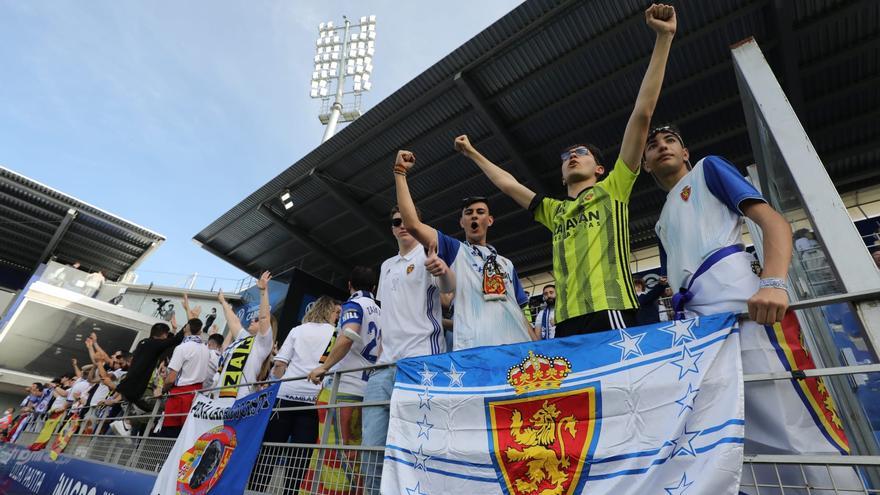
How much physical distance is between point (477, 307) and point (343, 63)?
2426cm

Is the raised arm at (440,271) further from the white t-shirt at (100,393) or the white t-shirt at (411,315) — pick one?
the white t-shirt at (100,393)

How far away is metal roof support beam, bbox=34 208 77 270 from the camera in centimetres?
1704

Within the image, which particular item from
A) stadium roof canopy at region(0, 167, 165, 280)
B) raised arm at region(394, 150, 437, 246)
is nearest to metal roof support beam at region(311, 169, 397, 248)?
raised arm at region(394, 150, 437, 246)

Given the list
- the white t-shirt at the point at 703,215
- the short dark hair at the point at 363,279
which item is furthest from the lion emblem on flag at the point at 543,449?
the short dark hair at the point at 363,279

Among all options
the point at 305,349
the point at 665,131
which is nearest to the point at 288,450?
the point at 305,349

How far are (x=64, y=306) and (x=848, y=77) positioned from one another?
25574mm

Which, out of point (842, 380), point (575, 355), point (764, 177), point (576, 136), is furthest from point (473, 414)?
point (576, 136)

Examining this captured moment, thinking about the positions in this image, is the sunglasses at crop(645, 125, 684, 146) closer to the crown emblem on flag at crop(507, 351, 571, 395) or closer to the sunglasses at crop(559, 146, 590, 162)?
the sunglasses at crop(559, 146, 590, 162)

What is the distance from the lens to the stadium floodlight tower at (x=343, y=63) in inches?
914

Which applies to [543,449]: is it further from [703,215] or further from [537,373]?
[703,215]

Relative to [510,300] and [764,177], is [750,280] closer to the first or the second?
[510,300]

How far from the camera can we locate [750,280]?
5.21 ft

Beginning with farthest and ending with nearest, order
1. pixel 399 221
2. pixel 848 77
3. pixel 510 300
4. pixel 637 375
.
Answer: pixel 848 77 → pixel 399 221 → pixel 510 300 → pixel 637 375

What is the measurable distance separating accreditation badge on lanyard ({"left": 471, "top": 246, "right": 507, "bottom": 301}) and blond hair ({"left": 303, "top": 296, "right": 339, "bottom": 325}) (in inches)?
79.2
